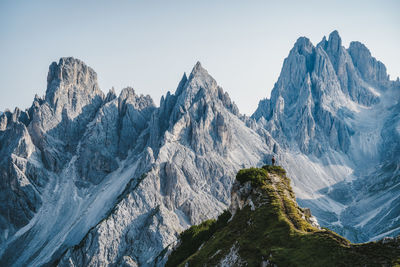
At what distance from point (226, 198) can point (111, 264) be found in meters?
71.8

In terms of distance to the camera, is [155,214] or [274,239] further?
[155,214]

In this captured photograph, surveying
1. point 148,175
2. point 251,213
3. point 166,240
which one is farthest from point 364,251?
point 148,175

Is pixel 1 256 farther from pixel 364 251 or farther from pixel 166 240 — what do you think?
pixel 364 251

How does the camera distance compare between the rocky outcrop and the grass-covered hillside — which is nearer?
the grass-covered hillside

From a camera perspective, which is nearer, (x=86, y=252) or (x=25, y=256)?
(x=86, y=252)

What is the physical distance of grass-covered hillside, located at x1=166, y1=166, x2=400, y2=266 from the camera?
29.2 m

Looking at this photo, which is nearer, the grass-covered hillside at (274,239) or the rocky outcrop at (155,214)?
the grass-covered hillside at (274,239)

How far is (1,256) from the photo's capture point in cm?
17600

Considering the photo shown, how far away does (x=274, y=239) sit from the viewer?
115 feet

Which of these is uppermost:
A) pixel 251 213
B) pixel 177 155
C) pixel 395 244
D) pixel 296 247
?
pixel 177 155

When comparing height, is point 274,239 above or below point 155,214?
below

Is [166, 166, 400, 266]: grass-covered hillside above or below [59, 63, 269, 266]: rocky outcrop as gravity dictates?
below

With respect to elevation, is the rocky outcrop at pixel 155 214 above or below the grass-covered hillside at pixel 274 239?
above

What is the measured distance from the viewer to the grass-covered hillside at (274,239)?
95.7 ft
